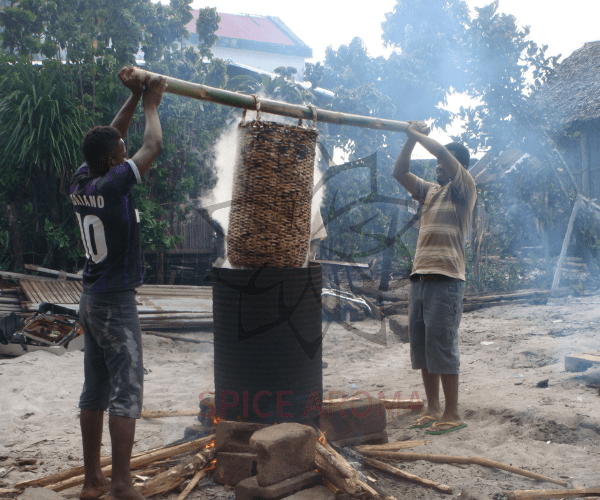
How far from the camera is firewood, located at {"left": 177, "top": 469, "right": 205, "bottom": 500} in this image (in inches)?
102

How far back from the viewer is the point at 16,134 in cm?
759

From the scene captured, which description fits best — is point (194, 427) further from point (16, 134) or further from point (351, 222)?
point (351, 222)

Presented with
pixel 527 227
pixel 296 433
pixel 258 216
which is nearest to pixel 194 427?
pixel 296 433

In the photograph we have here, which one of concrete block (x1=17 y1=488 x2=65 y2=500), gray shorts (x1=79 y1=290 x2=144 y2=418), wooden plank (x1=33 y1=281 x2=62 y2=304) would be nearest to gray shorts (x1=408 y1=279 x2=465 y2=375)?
gray shorts (x1=79 y1=290 x2=144 y2=418)

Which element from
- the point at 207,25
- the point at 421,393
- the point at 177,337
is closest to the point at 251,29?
the point at 207,25

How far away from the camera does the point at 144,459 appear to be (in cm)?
286

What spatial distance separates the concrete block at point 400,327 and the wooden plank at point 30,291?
4.96 meters

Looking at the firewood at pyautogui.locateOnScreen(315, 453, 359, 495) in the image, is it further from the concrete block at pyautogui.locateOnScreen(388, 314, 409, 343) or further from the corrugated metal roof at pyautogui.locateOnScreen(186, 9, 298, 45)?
the corrugated metal roof at pyautogui.locateOnScreen(186, 9, 298, 45)

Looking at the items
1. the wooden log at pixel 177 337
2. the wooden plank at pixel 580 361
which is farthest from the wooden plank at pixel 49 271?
the wooden plank at pixel 580 361

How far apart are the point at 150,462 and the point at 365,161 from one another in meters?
8.76

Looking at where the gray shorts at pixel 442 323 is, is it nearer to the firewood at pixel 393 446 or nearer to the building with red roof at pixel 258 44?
the firewood at pixel 393 446

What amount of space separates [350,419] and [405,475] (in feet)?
1.87

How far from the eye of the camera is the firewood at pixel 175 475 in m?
2.57

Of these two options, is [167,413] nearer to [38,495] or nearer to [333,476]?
[38,495]
